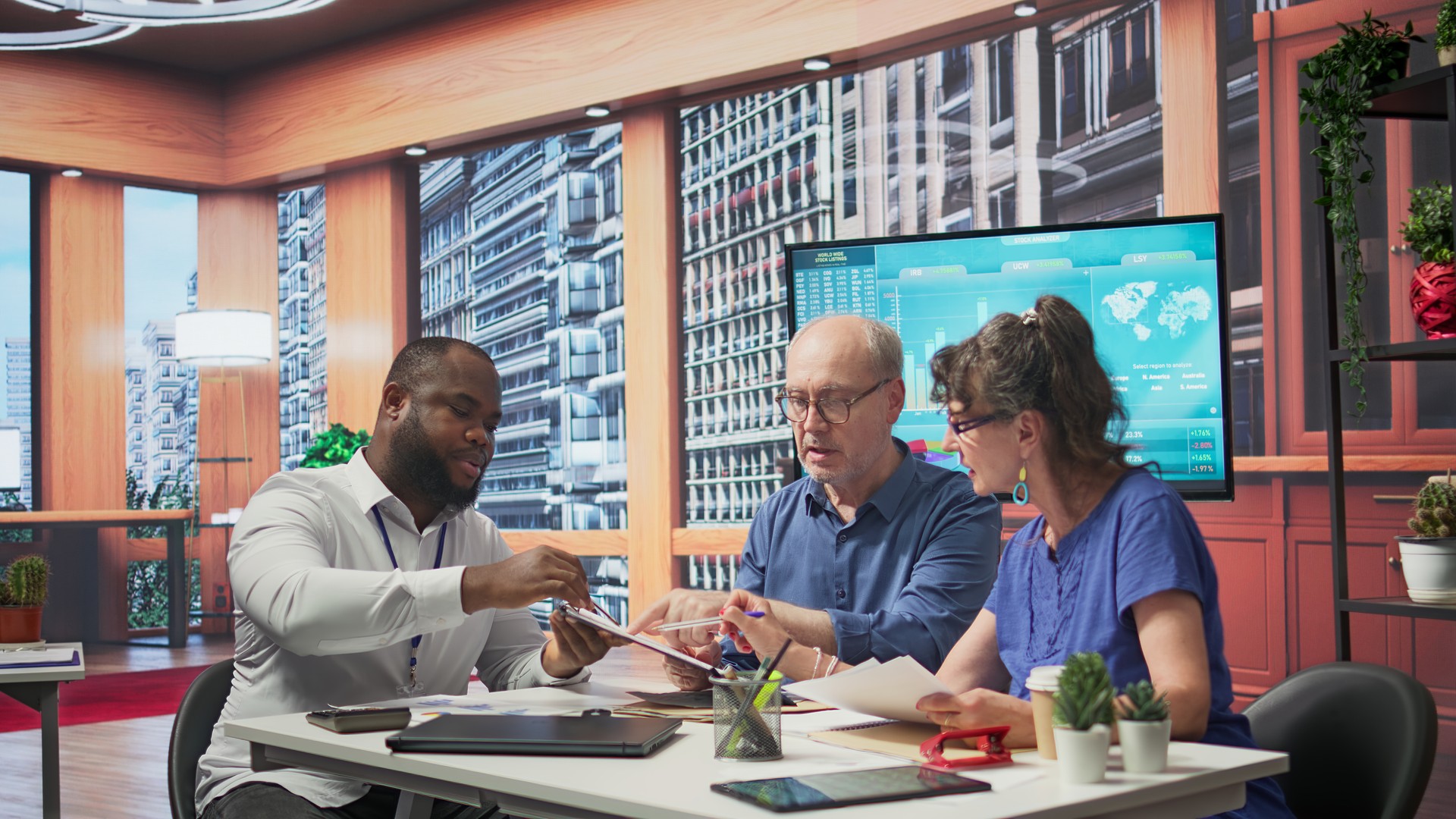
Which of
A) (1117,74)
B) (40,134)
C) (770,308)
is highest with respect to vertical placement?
(40,134)

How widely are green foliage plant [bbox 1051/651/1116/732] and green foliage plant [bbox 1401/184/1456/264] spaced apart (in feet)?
6.90

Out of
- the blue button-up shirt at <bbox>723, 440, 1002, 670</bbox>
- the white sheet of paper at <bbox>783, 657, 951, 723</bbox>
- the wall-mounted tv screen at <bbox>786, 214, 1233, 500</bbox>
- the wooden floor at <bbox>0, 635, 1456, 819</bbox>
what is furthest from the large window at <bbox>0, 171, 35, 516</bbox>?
the white sheet of paper at <bbox>783, 657, 951, 723</bbox>

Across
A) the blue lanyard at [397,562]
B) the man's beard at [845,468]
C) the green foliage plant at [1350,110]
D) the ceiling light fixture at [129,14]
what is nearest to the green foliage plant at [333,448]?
the ceiling light fixture at [129,14]

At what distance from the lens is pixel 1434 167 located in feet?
13.0

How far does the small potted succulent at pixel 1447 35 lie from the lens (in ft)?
A: 9.25

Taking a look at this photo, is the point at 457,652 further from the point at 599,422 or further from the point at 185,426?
the point at 185,426

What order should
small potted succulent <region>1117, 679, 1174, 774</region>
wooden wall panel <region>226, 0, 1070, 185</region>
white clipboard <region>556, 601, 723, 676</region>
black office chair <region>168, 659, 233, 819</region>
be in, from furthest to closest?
wooden wall panel <region>226, 0, 1070, 185</region> → black office chair <region>168, 659, 233, 819</region> → white clipboard <region>556, 601, 723, 676</region> → small potted succulent <region>1117, 679, 1174, 774</region>

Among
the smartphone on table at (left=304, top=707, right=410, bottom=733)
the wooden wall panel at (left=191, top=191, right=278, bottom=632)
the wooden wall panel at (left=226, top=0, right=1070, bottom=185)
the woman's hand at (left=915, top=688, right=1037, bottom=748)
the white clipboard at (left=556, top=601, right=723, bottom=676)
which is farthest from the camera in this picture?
the wooden wall panel at (left=191, top=191, right=278, bottom=632)

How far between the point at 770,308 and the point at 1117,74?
7.46ft

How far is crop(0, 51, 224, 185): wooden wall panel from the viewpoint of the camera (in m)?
7.76

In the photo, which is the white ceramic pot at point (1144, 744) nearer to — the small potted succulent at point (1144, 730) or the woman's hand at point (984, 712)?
the small potted succulent at point (1144, 730)

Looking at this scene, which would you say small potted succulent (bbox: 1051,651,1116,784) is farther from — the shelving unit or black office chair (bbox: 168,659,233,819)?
the shelving unit

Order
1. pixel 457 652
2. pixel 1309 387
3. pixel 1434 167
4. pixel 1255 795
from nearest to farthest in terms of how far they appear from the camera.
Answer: pixel 1255 795 < pixel 457 652 < pixel 1434 167 < pixel 1309 387

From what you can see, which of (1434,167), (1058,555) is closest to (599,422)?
(1434,167)
